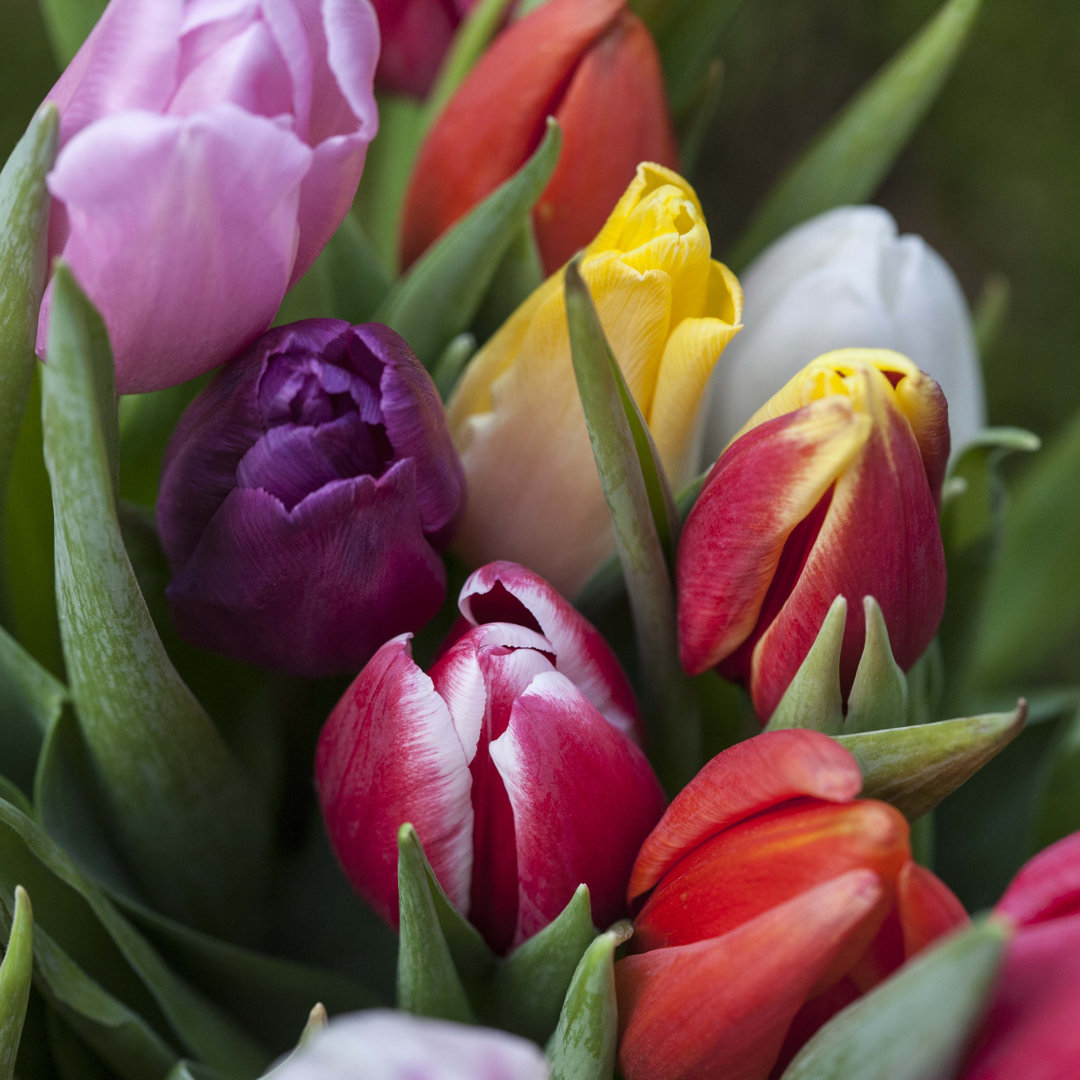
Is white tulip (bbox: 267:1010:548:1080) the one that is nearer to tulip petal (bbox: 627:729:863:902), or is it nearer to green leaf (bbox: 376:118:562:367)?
tulip petal (bbox: 627:729:863:902)

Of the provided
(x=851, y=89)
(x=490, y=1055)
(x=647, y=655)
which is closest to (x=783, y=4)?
(x=851, y=89)

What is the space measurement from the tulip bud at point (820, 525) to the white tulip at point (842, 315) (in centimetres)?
7

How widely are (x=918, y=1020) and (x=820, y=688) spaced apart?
0.26 feet

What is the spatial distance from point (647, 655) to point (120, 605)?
12 centimetres

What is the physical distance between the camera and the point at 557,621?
236 millimetres

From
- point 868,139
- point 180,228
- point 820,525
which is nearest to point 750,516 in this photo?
point 820,525

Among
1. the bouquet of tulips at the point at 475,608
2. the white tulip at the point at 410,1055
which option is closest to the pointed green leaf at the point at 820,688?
the bouquet of tulips at the point at 475,608

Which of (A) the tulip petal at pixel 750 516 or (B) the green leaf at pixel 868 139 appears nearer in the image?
(A) the tulip petal at pixel 750 516

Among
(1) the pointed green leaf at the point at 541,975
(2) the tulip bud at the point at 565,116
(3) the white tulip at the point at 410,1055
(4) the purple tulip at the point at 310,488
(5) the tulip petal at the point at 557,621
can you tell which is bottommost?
(1) the pointed green leaf at the point at 541,975

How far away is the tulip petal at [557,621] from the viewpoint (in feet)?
0.77

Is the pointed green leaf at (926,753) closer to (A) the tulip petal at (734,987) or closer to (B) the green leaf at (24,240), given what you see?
(A) the tulip petal at (734,987)

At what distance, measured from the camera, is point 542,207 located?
0.32 metres

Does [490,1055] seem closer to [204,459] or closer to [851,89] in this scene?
[204,459]

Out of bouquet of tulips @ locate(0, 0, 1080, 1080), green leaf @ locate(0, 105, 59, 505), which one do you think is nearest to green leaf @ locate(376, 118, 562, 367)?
bouquet of tulips @ locate(0, 0, 1080, 1080)
